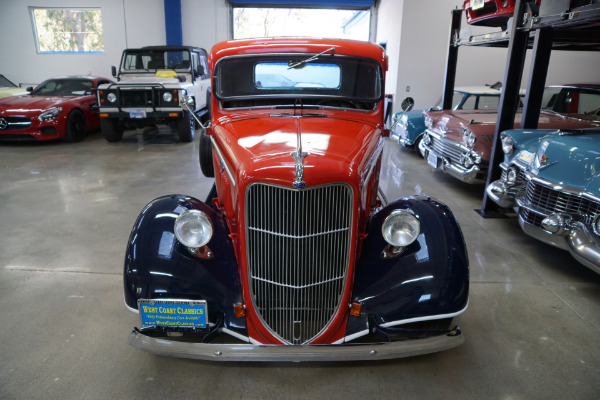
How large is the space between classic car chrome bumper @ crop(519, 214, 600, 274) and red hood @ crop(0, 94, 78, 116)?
8.78 m

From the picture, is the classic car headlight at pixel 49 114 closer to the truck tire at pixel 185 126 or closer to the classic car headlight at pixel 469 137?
the truck tire at pixel 185 126

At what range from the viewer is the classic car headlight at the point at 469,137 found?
520cm

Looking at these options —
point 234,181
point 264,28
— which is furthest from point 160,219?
point 264,28

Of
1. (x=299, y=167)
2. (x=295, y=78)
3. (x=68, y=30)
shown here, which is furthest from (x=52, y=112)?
(x=299, y=167)

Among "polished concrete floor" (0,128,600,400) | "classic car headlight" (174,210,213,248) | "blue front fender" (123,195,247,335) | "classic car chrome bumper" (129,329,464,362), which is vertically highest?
"classic car headlight" (174,210,213,248)

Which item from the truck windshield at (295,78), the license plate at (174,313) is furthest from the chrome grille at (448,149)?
the license plate at (174,313)

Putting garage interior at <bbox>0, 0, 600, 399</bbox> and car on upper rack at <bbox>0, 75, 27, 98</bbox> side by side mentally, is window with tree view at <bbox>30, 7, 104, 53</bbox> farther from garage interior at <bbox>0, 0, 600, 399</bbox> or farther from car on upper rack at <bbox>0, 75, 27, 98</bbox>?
garage interior at <bbox>0, 0, 600, 399</bbox>

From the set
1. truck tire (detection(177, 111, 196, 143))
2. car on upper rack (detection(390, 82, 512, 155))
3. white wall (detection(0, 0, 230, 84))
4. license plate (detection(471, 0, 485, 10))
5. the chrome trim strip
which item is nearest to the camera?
the chrome trim strip

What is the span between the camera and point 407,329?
208cm

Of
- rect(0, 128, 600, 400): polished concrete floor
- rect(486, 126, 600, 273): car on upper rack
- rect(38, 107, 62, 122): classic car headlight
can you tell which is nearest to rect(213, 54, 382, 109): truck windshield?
rect(486, 126, 600, 273): car on upper rack

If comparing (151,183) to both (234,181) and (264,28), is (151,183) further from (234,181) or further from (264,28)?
(264,28)

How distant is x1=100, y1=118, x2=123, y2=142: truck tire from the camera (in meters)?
8.33

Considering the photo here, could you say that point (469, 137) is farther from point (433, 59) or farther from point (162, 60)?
point (162, 60)

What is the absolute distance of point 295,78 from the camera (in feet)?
10.6
